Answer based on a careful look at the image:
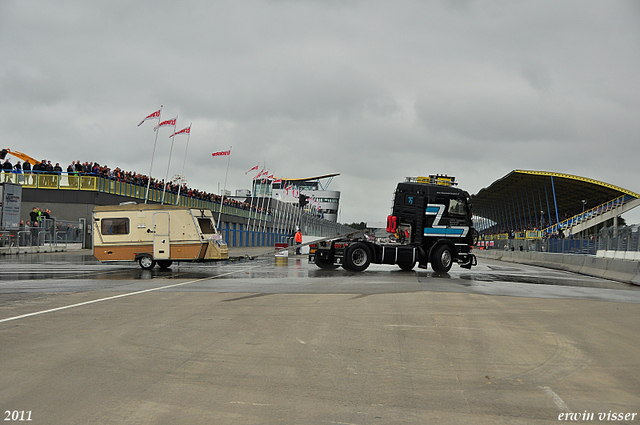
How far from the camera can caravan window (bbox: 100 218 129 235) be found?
21.6 m

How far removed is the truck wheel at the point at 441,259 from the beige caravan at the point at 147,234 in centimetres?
862

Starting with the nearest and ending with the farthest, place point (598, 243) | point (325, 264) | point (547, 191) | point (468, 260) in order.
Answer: point (468, 260) → point (325, 264) → point (598, 243) → point (547, 191)

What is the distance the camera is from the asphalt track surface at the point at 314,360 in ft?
15.9

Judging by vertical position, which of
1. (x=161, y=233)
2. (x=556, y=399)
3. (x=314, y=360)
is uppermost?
(x=161, y=233)

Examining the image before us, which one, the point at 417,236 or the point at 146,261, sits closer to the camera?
the point at 146,261

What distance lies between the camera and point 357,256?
22.4 m

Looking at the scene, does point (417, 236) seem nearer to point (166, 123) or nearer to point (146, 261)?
point (146, 261)

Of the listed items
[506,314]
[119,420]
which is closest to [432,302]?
[506,314]

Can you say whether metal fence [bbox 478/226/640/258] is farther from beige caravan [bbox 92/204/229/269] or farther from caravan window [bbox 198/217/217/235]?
beige caravan [bbox 92/204/229/269]

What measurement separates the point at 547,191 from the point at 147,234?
269 ft

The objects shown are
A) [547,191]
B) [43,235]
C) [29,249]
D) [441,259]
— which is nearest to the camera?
[441,259]

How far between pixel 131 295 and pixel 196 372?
24.6ft

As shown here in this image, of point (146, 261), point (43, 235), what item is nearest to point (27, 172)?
point (43, 235)

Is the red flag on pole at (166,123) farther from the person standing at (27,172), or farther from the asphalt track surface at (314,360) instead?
the asphalt track surface at (314,360)
